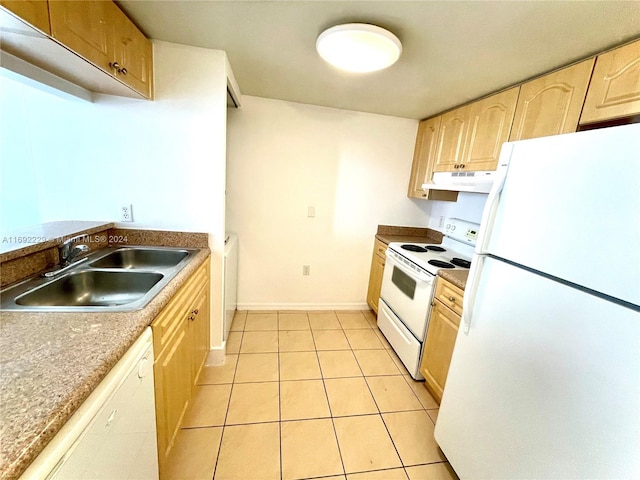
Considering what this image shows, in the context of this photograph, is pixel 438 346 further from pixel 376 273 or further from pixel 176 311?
pixel 176 311

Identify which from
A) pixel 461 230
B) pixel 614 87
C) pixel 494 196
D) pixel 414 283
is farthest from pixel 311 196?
pixel 614 87

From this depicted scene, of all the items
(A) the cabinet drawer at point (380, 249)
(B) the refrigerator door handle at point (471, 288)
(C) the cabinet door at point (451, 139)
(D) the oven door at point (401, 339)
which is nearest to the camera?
(B) the refrigerator door handle at point (471, 288)

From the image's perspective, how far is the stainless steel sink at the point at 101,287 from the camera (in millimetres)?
1222

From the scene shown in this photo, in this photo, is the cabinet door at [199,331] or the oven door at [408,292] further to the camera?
the oven door at [408,292]

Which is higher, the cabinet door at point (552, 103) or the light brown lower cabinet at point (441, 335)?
the cabinet door at point (552, 103)

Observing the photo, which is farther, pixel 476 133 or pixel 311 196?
pixel 311 196

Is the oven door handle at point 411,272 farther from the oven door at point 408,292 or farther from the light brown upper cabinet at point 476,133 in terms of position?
the light brown upper cabinet at point 476,133

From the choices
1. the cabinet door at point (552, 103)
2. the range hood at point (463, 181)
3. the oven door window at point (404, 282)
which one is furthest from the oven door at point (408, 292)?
the cabinet door at point (552, 103)

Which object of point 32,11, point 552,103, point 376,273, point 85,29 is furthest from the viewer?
point 376,273

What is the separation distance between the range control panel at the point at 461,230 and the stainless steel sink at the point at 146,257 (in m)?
2.32

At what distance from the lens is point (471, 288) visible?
1.23 metres

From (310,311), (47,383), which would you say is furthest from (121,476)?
(310,311)

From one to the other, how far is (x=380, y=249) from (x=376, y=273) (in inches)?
10.9

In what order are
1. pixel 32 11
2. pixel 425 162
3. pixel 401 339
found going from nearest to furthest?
pixel 32 11
pixel 401 339
pixel 425 162
